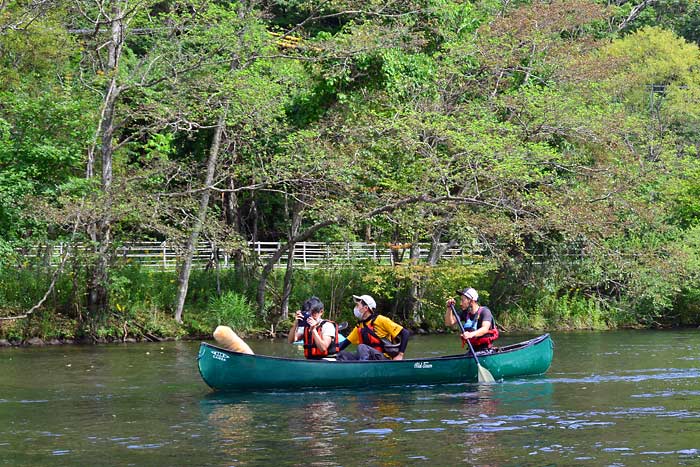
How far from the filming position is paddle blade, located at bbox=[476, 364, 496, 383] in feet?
60.4

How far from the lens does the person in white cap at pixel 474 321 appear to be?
18.5 m

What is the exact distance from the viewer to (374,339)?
59.3ft

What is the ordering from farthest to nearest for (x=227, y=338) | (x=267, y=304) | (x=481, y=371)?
1. (x=267, y=304)
2. (x=481, y=371)
3. (x=227, y=338)

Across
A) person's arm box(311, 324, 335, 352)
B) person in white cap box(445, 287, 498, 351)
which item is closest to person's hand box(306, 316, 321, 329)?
person's arm box(311, 324, 335, 352)

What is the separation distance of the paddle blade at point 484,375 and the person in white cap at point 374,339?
136 centimetres

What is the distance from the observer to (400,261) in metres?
34.1

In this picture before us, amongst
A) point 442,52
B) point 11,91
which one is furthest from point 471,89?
point 11,91

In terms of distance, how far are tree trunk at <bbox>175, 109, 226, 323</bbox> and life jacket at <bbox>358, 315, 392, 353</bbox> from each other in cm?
1209

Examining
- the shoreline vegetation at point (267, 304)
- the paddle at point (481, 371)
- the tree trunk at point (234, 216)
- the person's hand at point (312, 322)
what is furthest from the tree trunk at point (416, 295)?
the person's hand at point (312, 322)

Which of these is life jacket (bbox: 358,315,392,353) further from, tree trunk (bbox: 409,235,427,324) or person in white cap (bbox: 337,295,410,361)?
tree trunk (bbox: 409,235,427,324)

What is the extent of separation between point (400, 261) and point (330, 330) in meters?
16.6

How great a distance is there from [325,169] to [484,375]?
482 inches

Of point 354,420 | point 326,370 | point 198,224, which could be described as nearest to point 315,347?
point 326,370

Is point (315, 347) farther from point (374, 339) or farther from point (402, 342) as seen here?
point (402, 342)
